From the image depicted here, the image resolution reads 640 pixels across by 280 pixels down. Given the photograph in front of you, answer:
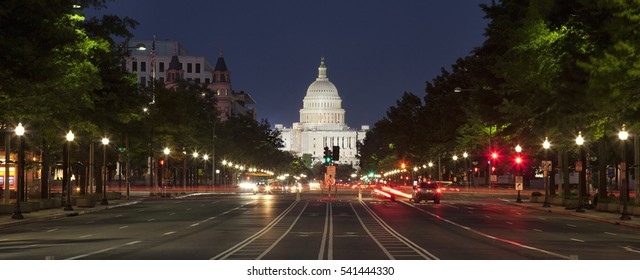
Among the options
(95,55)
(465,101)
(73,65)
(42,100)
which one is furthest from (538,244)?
(465,101)

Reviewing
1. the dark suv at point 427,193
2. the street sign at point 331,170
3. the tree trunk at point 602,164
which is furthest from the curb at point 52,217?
the tree trunk at point 602,164

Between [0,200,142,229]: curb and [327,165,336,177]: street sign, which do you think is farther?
[327,165,336,177]: street sign

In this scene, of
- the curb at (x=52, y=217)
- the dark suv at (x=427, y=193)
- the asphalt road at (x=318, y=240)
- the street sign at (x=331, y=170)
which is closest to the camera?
the asphalt road at (x=318, y=240)

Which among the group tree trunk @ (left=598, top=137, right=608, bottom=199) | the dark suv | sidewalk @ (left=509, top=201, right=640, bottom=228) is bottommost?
sidewalk @ (left=509, top=201, right=640, bottom=228)

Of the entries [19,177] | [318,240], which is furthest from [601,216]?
[19,177]

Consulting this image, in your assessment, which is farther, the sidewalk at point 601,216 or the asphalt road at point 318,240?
the sidewalk at point 601,216

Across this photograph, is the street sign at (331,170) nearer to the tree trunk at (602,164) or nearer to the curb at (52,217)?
the curb at (52,217)

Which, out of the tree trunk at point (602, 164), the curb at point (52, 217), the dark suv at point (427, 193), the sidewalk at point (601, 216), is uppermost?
the tree trunk at point (602, 164)

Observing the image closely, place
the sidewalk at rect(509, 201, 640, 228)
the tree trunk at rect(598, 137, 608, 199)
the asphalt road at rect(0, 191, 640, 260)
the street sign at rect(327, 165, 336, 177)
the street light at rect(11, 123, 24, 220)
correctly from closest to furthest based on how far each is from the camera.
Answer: the asphalt road at rect(0, 191, 640, 260)
the sidewalk at rect(509, 201, 640, 228)
the street light at rect(11, 123, 24, 220)
the tree trunk at rect(598, 137, 608, 199)
the street sign at rect(327, 165, 336, 177)

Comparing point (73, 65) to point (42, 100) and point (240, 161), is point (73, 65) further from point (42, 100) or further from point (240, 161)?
point (240, 161)

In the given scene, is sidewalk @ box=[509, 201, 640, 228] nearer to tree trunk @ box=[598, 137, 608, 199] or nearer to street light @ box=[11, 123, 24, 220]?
tree trunk @ box=[598, 137, 608, 199]

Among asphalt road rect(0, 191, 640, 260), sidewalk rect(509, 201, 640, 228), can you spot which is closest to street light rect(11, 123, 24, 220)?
asphalt road rect(0, 191, 640, 260)

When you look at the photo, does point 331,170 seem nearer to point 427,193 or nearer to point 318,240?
point 427,193

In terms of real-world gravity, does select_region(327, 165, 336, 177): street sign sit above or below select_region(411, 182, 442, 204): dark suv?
above
